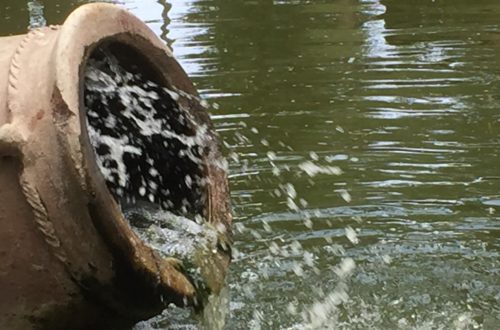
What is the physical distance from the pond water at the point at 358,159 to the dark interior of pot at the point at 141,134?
43cm

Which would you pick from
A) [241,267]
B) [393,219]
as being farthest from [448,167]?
[241,267]

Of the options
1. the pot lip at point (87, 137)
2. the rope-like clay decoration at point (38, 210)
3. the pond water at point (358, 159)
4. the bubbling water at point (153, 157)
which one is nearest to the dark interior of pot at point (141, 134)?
the bubbling water at point (153, 157)

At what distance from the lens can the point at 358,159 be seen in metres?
4.61

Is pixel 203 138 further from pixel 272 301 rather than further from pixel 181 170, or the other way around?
pixel 272 301

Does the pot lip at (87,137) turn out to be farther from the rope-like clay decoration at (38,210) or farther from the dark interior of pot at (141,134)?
the dark interior of pot at (141,134)

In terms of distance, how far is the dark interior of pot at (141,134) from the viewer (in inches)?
118

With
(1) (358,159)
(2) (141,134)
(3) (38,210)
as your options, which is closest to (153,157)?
(2) (141,134)

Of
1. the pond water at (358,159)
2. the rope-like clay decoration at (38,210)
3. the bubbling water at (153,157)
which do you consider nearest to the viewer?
the rope-like clay decoration at (38,210)

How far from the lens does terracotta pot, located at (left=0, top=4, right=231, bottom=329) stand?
2.29 m

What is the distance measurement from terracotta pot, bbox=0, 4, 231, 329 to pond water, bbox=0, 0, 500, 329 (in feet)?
2.30

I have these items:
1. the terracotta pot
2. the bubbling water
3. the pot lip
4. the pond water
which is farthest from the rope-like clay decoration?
the pond water

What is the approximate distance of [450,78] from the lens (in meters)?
5.88

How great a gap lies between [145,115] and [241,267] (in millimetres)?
756

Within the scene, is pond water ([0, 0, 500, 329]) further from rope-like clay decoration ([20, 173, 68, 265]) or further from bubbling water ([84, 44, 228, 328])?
rope-like clay decoration ([20, 173, 68, 265])
